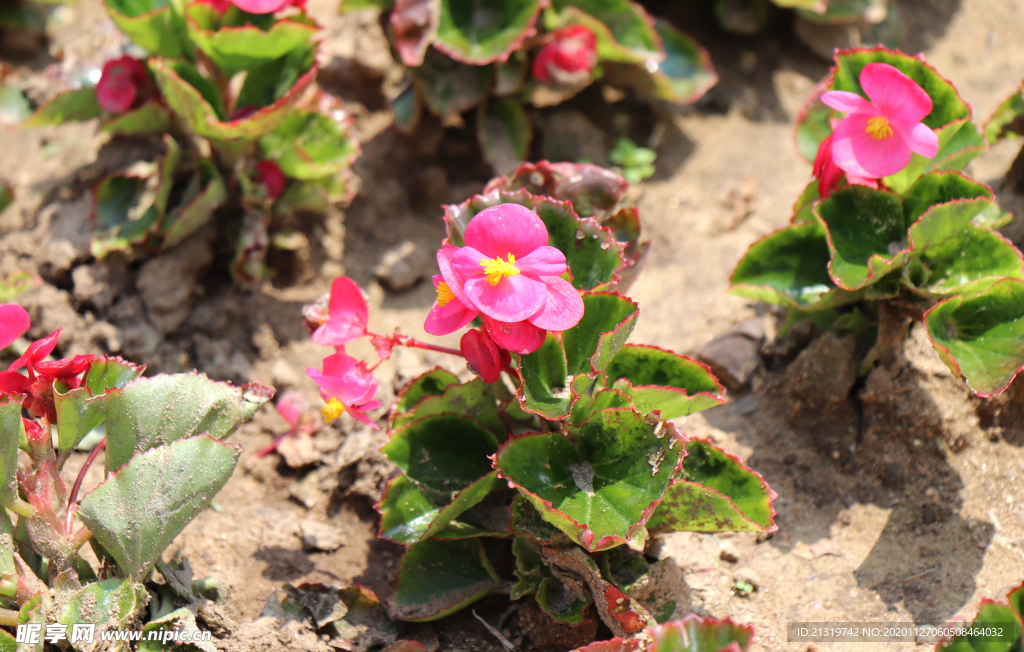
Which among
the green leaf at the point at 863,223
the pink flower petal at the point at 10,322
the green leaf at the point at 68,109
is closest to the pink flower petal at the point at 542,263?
the green leaf at the point at 863,223

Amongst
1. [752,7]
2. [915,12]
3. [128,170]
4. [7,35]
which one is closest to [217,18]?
[128,170]

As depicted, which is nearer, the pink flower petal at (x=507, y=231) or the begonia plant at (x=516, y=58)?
the pink flower petal at (x=507, y=231)

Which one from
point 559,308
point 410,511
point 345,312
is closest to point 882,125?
point 559,308

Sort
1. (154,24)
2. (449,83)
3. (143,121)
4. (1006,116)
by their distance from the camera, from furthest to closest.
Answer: (449,83) → (143,121) → (154,24) → (1006,116)

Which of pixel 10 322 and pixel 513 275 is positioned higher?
pixel 513 275

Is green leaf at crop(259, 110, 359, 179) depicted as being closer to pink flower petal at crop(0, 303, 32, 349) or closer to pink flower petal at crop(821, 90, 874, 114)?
pink flower petal at crop(0, 303, 32, 349)

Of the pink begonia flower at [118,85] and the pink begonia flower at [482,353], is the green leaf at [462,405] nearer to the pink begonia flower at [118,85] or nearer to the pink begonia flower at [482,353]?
the pink begonia flower at [482,353]

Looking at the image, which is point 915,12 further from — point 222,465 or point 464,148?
point 222,465

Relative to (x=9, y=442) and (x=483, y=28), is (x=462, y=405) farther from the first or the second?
(x=483, y=28)
